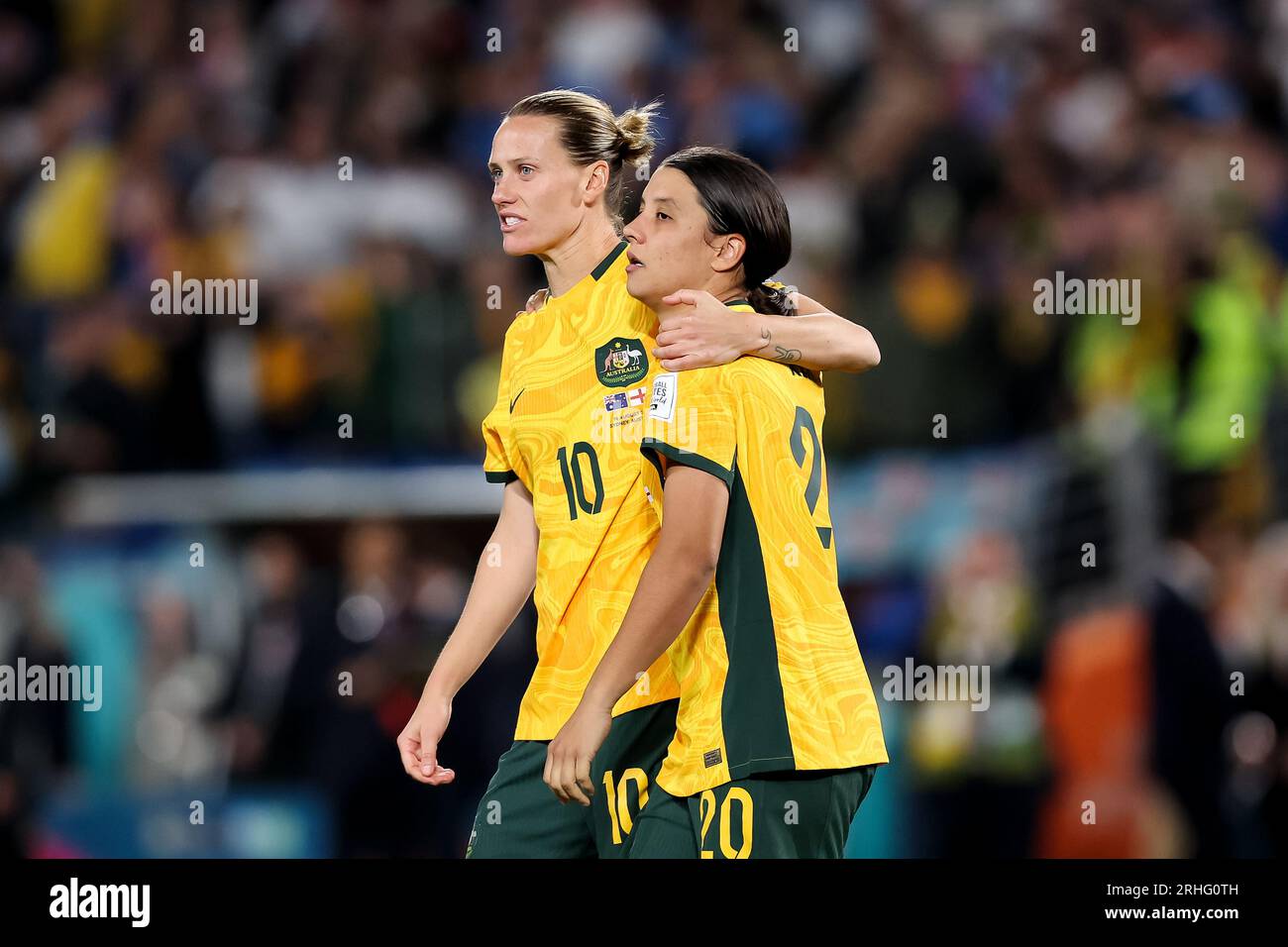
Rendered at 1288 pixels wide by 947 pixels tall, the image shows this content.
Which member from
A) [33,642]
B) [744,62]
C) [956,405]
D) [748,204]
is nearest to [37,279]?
[33,642]

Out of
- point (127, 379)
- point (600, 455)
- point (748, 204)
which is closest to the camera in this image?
point (748, 204)

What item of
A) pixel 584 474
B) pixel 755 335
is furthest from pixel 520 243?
pixel 755 335

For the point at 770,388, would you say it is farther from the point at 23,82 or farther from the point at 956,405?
the point at 23,82

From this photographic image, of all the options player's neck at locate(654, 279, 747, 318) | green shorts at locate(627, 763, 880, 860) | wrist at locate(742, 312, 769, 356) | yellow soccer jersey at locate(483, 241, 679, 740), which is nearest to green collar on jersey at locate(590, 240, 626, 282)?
yellow soccer jersey at locate(483, 241, 679, 740)

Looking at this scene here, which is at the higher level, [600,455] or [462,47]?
[462,47]

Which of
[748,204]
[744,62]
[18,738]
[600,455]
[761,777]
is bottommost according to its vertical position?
[18,738]

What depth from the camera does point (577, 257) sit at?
4320mm

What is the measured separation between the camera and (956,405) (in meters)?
7.88

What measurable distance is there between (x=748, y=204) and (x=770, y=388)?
15.5 inches

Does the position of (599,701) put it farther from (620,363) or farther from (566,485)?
(620,363)

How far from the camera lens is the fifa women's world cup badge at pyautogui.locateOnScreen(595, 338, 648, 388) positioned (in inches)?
158

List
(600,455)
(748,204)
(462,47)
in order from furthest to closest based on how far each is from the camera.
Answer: (462,47)
(600,455)
(748,204)

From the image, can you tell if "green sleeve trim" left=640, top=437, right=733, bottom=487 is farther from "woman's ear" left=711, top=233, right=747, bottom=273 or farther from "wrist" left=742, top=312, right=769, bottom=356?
"woman's ear" left=711, top=233, right=747, bottom=273

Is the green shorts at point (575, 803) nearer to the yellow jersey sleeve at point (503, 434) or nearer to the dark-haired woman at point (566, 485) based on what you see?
the dark-haired woman at point (566, 485)
